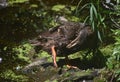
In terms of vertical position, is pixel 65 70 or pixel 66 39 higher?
pixel 66 39

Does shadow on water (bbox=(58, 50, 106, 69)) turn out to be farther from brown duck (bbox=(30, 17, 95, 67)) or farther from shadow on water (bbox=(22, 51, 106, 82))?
brown duck (bbox=(30, 17, 95, 67))

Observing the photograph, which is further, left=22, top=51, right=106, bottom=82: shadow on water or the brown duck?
the brown duck

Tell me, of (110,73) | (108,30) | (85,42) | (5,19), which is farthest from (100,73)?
(5,19)

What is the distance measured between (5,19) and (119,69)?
113 inches

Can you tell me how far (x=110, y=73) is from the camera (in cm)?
428

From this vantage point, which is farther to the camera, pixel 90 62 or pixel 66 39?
pixel 90 62

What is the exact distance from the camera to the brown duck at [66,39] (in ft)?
16.0

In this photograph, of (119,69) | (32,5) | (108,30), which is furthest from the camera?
(32,5)

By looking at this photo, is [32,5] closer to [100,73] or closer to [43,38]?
[43,38]

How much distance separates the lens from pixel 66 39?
192 inches

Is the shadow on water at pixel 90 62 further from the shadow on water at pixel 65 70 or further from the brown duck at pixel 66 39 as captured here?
the brown duck at pixel 66 39

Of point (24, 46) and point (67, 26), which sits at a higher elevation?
point (67, 26)

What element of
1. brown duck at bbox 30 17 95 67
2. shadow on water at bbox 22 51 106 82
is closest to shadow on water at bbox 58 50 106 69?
shadow on water at bbox 22 51 106 82

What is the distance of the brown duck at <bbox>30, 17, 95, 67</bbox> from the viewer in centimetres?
487
